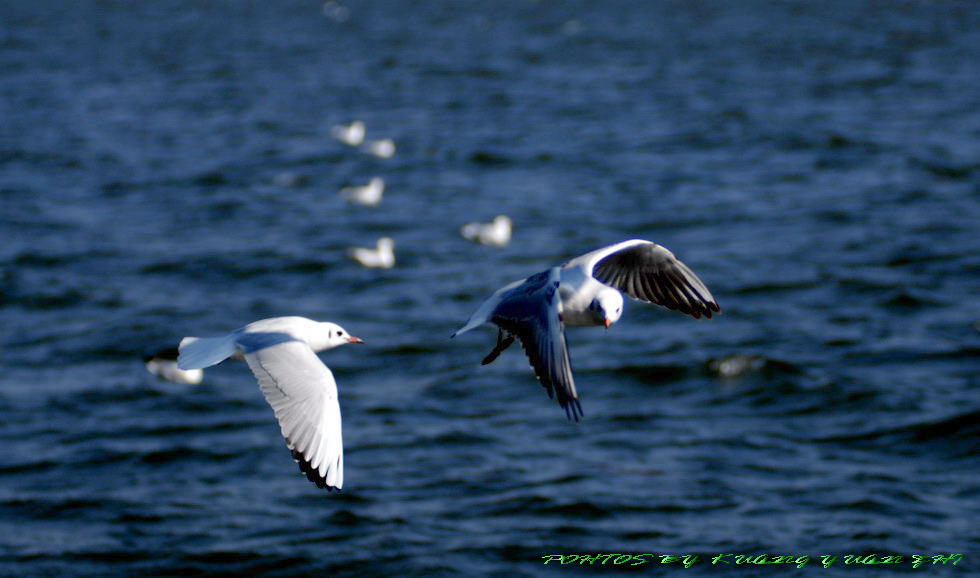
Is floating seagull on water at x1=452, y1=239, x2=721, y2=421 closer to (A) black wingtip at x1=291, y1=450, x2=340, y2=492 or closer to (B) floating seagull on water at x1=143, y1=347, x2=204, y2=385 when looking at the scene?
(A) black wingtip at x1=291, y1=450, x2=340, y2=492

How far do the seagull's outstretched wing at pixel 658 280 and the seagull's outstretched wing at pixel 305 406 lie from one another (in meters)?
2.01

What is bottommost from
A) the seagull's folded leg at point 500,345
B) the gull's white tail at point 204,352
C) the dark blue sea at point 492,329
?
the dark blue sea at point 492,329

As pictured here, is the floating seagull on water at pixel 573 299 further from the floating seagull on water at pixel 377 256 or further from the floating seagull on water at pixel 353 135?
the floating seagull on water at pixel 353 135

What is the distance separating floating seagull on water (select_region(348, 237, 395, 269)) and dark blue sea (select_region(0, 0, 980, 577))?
0.26m

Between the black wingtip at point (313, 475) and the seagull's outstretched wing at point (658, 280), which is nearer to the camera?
the black wingtip at point (313, 475)

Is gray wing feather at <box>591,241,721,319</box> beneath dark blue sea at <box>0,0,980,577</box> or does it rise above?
above

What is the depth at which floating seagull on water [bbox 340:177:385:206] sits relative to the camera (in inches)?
925

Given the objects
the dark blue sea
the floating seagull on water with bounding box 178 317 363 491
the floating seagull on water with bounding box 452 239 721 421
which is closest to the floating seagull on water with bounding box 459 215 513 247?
the dark blue sea

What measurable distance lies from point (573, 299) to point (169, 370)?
9859mm

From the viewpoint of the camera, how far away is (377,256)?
19812mm

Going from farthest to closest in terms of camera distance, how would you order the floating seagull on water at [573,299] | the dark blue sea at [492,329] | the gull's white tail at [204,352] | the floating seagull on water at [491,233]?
the floating seagull on water at [491,233]
the dark blue sea at [492,329]
the gull's white tail at [204,352]
the floating seagull on water at [573,299]

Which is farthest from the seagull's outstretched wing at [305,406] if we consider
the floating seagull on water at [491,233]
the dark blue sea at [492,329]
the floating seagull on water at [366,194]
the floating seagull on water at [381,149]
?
the floating seagull on water at [381,149]

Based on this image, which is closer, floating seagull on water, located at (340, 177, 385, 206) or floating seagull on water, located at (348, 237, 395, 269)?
floating seagull on water, located at (348, 237, 395, 269)

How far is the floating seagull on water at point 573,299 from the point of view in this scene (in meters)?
6.25
